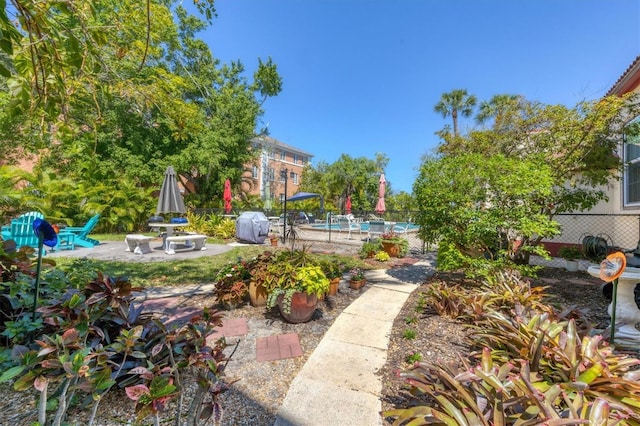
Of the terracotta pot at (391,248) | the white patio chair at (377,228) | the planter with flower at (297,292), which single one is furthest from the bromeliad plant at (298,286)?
the white patio chair at (377,228)

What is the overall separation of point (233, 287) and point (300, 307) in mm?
1088

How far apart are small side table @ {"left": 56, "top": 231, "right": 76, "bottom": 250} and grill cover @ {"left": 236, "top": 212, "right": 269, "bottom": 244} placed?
519 centimetres

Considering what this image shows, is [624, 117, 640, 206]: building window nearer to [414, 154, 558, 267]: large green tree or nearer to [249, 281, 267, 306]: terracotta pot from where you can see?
[414, 154, 558, 267]: large green tree

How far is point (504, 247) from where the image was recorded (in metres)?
4.75

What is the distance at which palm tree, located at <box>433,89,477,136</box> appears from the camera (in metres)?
22.8

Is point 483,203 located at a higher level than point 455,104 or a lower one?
lower

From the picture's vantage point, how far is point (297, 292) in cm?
333

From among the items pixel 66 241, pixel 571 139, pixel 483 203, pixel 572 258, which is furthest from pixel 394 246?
pixel 66 241

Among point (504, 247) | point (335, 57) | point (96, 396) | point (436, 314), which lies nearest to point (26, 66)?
point (96, 396)

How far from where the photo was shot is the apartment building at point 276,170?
31.2 metres

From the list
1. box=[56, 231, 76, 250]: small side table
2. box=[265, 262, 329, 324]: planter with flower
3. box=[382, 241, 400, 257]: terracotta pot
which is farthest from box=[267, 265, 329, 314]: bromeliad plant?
box=[56, 231, 76, 250]: small side table

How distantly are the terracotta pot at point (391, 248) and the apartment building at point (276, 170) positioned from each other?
880 inches

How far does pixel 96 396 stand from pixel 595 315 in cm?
536

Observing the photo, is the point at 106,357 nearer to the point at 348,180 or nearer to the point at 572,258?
the point at 572,258
